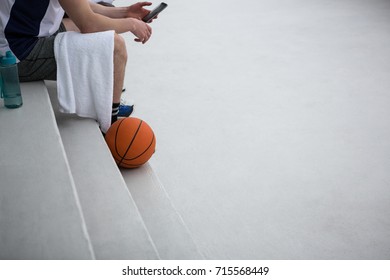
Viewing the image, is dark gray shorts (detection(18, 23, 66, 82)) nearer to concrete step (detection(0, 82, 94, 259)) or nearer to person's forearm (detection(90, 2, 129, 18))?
concrete step (detection(0, 82, 94, 259))

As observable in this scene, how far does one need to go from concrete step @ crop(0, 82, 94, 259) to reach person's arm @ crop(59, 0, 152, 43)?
0.42 metres

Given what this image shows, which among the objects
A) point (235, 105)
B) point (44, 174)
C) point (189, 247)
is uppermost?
point (44, 174)

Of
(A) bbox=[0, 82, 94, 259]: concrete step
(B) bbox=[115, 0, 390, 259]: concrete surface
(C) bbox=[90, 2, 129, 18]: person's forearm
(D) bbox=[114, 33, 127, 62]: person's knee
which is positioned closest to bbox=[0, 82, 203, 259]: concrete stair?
(A) bbox=[0, 82, 94, 259]: concrete step

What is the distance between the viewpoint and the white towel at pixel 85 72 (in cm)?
203

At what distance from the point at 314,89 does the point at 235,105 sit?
2.08ft

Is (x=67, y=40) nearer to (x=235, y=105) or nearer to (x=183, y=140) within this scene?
(x=183, y=140)

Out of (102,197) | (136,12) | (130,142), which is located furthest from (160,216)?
(136,12)

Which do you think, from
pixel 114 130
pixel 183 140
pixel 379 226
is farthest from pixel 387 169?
pixel 114 130

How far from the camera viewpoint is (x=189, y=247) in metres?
1.68

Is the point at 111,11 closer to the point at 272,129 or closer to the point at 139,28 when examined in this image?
the point at 139,28

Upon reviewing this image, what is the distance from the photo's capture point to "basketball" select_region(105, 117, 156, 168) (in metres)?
2.03

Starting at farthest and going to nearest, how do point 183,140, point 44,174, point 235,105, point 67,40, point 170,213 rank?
point 235,105, point 183,140, point 67,40, point 170,213, point 44,174

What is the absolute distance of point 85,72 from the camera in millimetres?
2066

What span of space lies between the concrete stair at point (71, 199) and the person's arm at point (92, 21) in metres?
0.38
